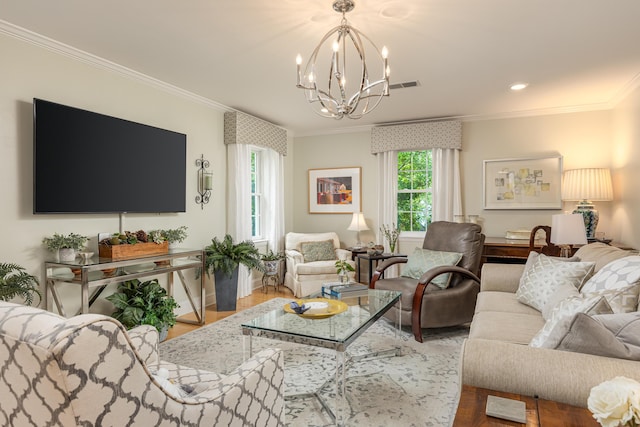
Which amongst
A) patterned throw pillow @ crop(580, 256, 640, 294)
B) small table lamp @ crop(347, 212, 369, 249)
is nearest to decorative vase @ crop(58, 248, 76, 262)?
patterned throw pillow @ crop(580, 256, 640, 294)

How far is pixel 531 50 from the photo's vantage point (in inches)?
122

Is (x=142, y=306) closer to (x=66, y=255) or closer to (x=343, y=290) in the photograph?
(x=66, y=255)

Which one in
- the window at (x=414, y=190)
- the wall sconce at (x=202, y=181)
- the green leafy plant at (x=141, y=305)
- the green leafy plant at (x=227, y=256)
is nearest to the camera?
the green leafy plant at (x=141, y=305)

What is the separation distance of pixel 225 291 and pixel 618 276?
3507mm

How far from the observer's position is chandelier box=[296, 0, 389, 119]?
2.33 m

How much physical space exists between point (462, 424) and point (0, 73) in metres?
3.41

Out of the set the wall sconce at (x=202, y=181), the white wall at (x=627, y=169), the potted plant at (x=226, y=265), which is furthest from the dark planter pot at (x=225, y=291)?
the white wall at (x=627, y=169)

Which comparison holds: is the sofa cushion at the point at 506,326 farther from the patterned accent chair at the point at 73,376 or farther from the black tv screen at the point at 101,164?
the black tv screen at the point at 101,164

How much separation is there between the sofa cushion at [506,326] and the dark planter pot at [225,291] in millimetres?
2668

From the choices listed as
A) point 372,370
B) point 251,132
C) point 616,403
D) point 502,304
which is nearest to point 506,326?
point 502,304

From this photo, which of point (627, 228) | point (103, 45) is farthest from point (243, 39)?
point (627, 228)

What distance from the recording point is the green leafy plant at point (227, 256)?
13.7 ft

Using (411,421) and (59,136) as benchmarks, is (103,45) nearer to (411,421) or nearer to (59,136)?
(59,136)

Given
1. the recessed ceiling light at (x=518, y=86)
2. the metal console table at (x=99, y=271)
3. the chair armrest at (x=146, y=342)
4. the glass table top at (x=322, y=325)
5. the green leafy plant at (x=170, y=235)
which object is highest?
the recessed ceiling light at (x=518, y=86)
